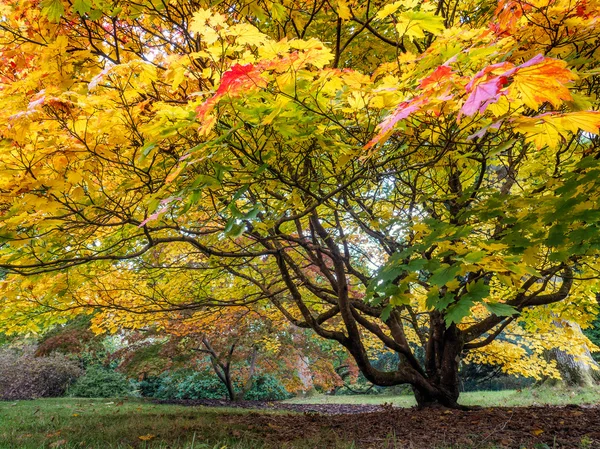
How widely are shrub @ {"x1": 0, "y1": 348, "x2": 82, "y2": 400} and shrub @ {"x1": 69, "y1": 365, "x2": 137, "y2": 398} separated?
1.05 ft

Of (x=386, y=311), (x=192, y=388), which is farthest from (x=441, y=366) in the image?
(x=192, y=388)

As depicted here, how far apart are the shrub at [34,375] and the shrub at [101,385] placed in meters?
0.32

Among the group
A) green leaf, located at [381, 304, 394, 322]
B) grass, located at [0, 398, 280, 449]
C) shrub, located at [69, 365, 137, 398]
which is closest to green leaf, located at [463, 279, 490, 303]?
green leaf, located at [381, 304, 394, 322]

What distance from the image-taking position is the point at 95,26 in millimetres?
2543

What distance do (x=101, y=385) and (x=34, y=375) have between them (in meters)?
2.06

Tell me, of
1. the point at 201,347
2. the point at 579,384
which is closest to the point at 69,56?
the point at 201,347

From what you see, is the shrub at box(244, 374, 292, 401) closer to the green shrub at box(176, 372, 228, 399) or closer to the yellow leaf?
the green shrub at box(176, 372, 228, 399)

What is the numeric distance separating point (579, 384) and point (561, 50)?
422 inches

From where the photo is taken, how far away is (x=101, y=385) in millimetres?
12859

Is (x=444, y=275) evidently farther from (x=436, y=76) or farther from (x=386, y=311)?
(x=436, y=76)

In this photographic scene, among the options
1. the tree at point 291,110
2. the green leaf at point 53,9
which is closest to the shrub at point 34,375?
the tree at point 291,110

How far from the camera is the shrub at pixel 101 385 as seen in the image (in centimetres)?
1258

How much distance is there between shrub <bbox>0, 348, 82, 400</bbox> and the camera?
36.6 feet

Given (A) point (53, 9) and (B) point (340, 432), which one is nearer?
(A) point (53, 9)
